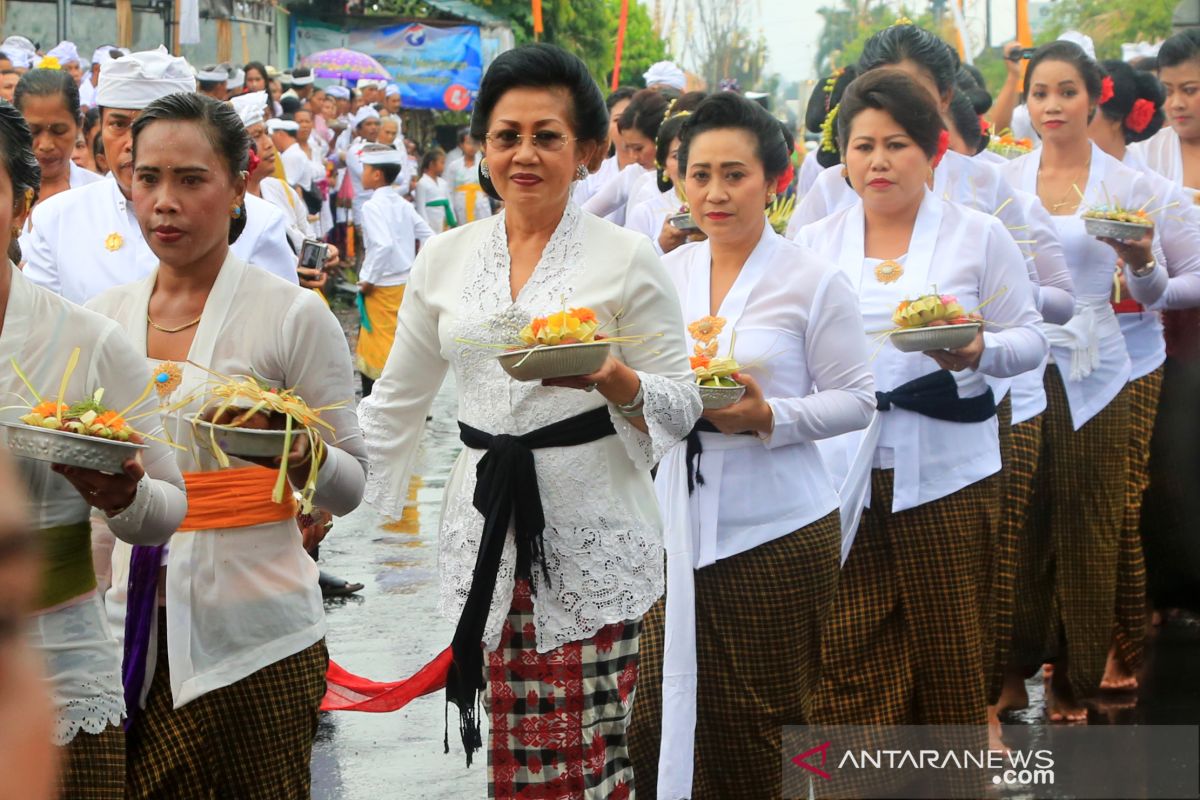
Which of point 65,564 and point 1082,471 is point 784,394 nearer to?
point 65,564

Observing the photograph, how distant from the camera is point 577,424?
4133 mm

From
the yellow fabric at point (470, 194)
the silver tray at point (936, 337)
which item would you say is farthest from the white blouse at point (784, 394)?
the yellow fabric at point (470, 194)

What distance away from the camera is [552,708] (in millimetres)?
Result: 4211

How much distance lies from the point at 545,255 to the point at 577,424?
0.42 m

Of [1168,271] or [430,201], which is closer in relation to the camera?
[1168,271]

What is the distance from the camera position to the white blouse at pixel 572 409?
4141 mm

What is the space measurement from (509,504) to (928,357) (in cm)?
208

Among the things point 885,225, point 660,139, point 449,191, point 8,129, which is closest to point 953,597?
point 885,225

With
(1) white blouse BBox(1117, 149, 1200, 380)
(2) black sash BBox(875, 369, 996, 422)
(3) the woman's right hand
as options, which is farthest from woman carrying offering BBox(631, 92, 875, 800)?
(1) white blouse BBox(1117, 149, 1200, 380)

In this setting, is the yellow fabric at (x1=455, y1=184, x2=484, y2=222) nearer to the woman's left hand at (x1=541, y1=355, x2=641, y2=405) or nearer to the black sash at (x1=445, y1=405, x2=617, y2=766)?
the black sash at (x1=445, y1=405, x2=617, y2=766)

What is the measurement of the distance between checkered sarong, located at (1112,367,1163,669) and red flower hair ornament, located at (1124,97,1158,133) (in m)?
1.60

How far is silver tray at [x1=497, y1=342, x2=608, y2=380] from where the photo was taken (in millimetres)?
3707

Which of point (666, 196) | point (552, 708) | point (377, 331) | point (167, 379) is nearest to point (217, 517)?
point (167, 379)

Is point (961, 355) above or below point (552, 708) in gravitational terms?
above
